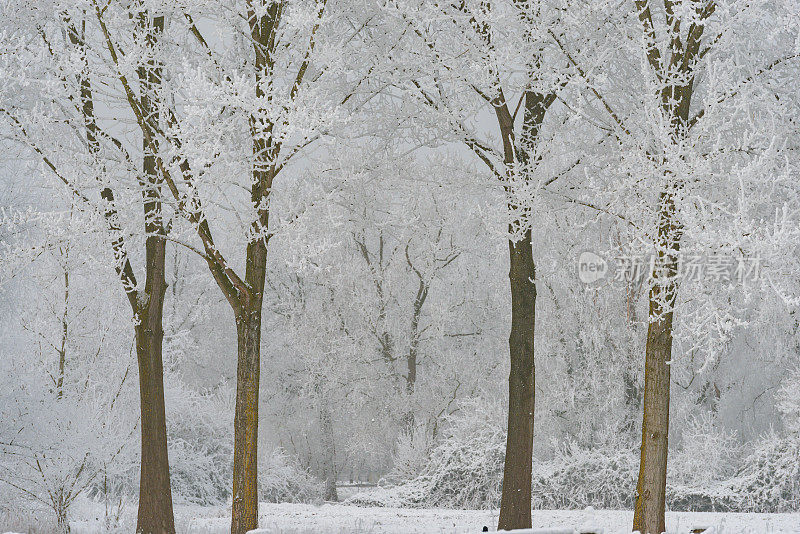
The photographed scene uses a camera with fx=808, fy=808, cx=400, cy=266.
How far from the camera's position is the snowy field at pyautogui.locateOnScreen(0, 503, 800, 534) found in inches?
441

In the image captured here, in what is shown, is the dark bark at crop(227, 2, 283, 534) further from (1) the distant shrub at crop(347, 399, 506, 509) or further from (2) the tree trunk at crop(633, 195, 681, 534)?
(1) the distant shrub at crop(347, 399, 506, 509)

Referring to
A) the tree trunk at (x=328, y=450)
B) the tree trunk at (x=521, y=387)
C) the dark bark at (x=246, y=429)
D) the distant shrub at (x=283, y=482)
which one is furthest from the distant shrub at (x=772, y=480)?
the tree trunk at (x=328, y=450)

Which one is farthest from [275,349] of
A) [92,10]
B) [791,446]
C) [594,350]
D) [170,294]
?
[92,10]

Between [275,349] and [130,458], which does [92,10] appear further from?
[275,349]

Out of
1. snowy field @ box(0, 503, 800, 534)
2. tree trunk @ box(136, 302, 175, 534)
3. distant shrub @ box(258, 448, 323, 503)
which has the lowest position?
distant shrub @ box(258, 448, 323, 503)

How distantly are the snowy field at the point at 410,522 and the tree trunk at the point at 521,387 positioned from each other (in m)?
0.94

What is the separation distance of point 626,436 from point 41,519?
11.6m

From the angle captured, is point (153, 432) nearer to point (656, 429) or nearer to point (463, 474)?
point (656, 429)

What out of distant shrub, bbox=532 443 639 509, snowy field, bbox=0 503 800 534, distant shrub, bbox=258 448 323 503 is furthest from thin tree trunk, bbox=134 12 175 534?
distant shrub, bbox=258 448 323 503

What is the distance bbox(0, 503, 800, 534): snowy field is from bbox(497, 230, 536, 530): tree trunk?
3.09ft

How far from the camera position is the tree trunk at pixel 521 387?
10336mm

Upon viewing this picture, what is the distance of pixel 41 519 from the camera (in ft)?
40.5

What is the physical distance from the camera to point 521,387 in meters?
10.5

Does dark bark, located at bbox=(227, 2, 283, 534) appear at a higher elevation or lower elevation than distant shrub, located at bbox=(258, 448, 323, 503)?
higher
